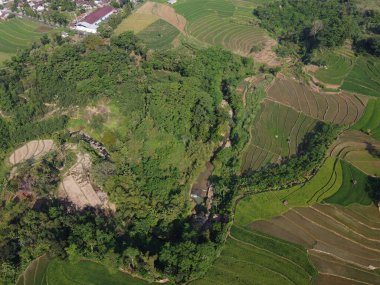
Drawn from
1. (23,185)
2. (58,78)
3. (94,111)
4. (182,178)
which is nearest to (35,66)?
(58,78)

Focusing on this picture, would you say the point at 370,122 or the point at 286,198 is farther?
the point at 370,122

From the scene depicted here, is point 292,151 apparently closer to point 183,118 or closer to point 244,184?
point 244,184

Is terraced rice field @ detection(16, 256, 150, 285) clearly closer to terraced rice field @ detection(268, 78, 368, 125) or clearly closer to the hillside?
the hillside

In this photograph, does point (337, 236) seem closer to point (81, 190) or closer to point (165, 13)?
point (81, 190)

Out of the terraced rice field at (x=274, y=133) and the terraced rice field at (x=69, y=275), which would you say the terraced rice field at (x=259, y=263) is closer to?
the terraced rice field at (x=69, y=275)

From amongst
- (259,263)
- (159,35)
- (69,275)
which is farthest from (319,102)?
(69,275)

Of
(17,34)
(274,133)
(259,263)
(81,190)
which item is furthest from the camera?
(17,34)

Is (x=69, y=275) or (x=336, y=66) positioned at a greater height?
(x=336, y=66)

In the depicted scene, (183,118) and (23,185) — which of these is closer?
(23,185)
